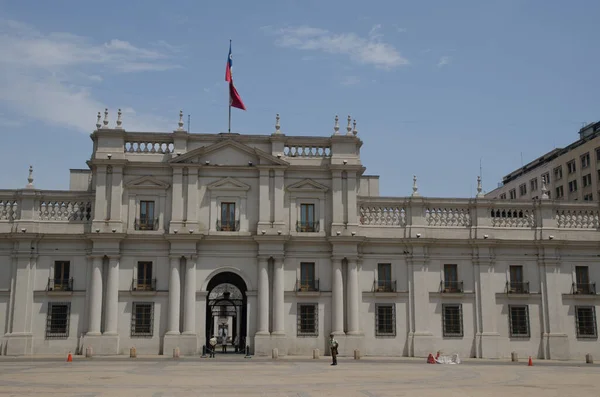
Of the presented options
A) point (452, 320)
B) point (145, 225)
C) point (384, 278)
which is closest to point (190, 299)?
point (145, 225)

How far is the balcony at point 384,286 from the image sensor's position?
4997 centimetres

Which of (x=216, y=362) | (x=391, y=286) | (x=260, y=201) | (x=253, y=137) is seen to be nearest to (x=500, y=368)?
(x=391, y=286)

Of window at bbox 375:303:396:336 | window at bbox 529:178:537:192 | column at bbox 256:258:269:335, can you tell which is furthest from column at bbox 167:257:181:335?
window at bbox 529:178:537:192

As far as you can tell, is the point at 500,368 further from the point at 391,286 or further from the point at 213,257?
the point at 213,257

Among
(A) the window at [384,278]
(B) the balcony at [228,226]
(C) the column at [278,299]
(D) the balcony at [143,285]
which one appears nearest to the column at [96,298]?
(D) the balcony at [143,285]

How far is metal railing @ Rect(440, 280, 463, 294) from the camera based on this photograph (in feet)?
165

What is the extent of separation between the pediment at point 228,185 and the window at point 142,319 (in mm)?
8977

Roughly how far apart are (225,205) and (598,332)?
27.3 metres

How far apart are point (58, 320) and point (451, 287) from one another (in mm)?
26680

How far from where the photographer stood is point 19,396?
76.2ft

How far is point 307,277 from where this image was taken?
49.9 m

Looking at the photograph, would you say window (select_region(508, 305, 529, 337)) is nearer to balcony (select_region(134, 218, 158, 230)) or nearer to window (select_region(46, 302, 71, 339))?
balcony (select_region(134, 218, 158, 230))

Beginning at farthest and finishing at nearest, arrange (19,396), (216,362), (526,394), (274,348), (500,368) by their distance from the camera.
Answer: (274,348)
(216,362)
(500,368)
(526,394)
(19,396)

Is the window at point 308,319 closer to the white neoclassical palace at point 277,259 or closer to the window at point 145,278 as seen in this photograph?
the white neoclassical palace at point 277,259
